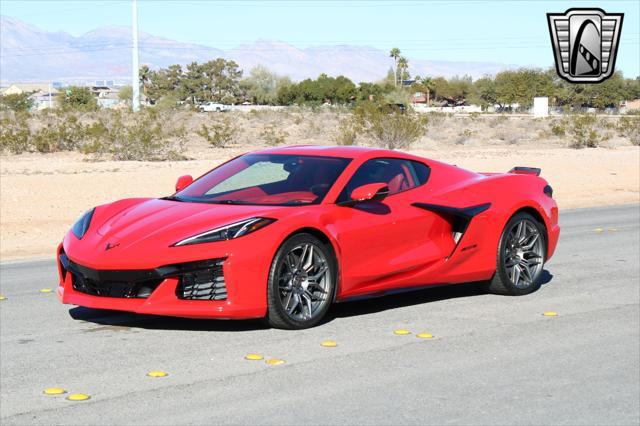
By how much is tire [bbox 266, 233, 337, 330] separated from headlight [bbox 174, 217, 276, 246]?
0.25m

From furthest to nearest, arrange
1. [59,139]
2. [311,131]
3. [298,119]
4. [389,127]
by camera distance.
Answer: [298,119] → [311,131] → [389,127] → [59,139]

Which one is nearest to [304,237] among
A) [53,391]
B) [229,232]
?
[229,232]

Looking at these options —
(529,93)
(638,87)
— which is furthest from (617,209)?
(638,87)

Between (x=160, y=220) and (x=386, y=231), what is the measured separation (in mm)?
1808

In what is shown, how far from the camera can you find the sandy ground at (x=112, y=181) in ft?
60.2

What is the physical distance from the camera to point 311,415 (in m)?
6.14

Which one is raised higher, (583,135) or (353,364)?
(583,135)

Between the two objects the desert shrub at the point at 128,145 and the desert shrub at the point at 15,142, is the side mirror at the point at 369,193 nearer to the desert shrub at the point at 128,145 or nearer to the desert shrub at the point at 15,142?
the desert shrub at the point at 128,145

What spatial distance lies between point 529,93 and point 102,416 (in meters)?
109

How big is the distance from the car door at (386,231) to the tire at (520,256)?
0.85 meters

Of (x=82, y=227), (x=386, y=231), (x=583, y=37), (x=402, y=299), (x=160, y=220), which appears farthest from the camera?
(x=583, y=37)

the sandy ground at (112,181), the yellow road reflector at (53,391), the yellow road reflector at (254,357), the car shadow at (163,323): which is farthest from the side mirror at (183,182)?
the sandy ground at (112,181)

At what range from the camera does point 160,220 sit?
27.3ft

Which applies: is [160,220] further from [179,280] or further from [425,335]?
[425,335]
